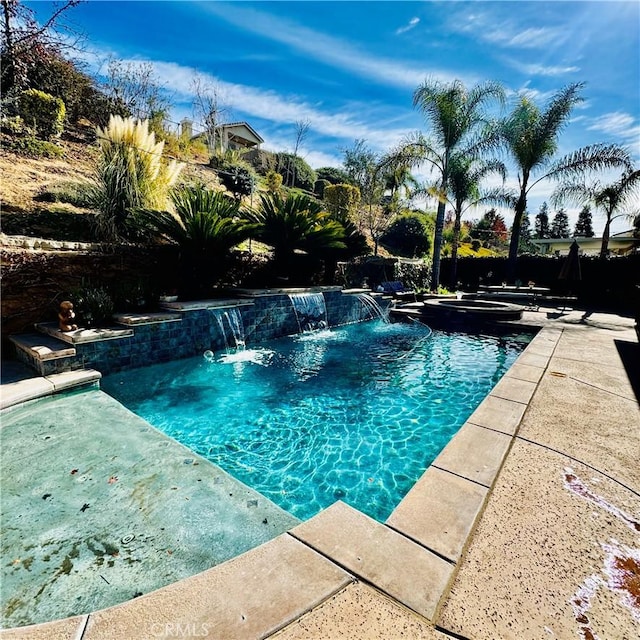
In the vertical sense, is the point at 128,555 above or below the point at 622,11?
below

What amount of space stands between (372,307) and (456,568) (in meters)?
9.07

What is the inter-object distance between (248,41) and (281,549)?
29.9 feet

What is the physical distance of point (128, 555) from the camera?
66.8 inches

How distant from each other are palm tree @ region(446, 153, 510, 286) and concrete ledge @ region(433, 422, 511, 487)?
12.9m

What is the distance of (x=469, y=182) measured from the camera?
14.1 m

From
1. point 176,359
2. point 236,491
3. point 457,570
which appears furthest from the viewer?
point 176,359

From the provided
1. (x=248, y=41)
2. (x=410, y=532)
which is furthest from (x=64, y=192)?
(x=410, y=532)

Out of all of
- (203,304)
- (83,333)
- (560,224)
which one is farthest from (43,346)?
(560,224)

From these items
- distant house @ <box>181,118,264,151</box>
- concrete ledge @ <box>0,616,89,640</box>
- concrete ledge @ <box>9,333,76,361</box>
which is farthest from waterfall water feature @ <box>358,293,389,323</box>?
distant house @ <box>181,118,264,151</box>

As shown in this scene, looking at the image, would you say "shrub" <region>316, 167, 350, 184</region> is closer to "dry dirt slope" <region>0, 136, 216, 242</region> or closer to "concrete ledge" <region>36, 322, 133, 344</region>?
"dry dirt slope" <region>0, 136, 216, 242</region>

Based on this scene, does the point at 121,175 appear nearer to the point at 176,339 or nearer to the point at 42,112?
the point at 176,339

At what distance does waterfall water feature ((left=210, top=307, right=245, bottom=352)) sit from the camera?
6.25m

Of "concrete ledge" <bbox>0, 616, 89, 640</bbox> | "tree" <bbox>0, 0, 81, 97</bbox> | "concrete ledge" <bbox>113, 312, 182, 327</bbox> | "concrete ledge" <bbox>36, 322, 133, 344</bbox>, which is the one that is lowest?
"concrete ledge" <bbox>0, 616, 89, 640</bbox>

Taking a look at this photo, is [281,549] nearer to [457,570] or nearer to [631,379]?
[457,570]
